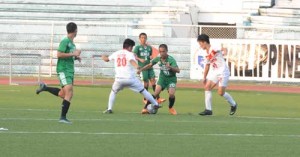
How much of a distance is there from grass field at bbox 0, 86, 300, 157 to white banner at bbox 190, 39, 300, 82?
9411 mm

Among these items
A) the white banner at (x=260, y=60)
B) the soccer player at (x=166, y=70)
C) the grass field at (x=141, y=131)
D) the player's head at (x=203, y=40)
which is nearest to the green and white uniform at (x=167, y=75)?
the soccer player at (x=166, y=70)

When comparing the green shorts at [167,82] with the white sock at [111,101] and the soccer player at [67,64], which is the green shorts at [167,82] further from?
the soccer player at [67,64]

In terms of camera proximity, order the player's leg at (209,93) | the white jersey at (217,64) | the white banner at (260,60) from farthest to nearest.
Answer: the white banner at (260,60)
the white jersey at (217,64)
the player's leg at (209,93)

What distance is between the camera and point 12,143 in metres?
15.0

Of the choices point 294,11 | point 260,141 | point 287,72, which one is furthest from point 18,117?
point 294,11

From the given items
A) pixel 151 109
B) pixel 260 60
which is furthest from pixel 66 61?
pixel 260 60

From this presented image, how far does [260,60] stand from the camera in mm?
37312

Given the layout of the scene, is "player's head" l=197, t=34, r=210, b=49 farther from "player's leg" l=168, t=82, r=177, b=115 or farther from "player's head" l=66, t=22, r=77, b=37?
"player's head" l=66, t=22, r=77, b=37

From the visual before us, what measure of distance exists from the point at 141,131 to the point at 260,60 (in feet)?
66.8

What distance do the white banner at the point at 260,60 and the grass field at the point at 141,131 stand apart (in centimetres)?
941

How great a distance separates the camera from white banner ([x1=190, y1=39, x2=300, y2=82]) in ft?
121

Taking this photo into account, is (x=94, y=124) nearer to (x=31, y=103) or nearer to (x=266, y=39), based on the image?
(x=31, y=103)

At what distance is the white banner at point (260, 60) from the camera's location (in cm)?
3681

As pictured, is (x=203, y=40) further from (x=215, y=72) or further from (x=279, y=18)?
(x=279, y=18)
